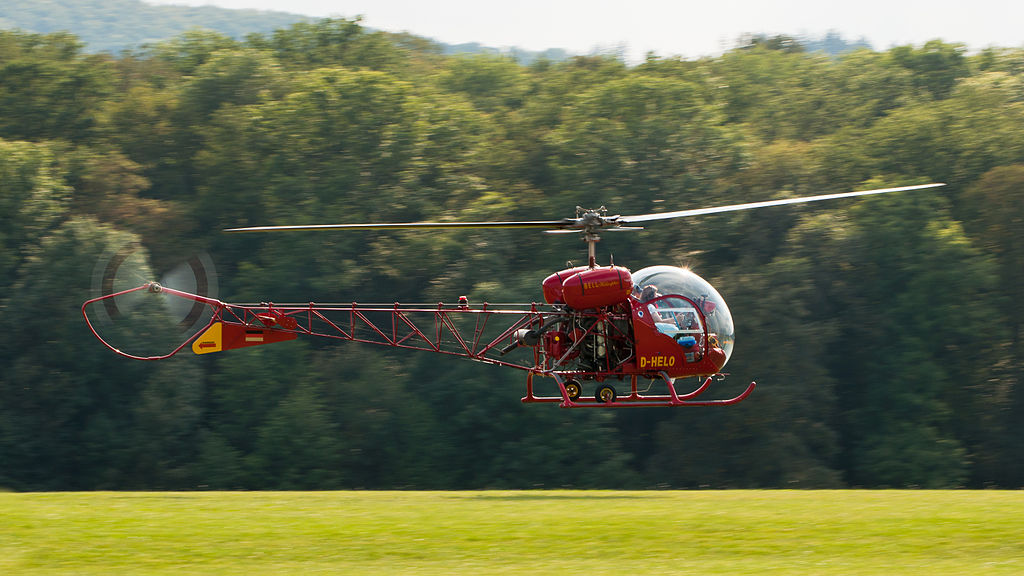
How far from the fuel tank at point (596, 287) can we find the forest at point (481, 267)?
17.3 m

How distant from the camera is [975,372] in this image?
120ft

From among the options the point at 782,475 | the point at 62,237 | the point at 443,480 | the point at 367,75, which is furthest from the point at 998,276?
the point at 62,237

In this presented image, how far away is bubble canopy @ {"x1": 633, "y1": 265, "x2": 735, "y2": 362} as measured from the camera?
1591cm

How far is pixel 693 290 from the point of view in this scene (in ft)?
52.3

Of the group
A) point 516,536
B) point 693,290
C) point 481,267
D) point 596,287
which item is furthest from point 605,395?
point 481,267

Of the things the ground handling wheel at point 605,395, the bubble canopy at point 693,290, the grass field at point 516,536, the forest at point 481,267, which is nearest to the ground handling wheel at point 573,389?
the ground handling wheel at point 605,395

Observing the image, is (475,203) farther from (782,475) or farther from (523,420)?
(782,475)

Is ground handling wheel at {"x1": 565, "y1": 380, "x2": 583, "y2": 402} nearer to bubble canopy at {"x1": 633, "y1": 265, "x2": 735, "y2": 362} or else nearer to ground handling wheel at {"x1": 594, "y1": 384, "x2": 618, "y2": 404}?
ground handling wheel at {"x1": 594, "y1": 384, "x2": 618, "y2": 404}

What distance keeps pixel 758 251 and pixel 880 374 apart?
5596 millimetres

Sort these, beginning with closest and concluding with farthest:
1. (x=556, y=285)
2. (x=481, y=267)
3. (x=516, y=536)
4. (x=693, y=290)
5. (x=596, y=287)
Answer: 1. (x=516, y=536)
2. (x=596, y=287)
3. (x=556, y=285)
4. (x=693, y=290)
5. (x=481, y=267)

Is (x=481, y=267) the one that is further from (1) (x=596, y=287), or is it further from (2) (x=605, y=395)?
(1) (x=596, y=287)

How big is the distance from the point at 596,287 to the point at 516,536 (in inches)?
175

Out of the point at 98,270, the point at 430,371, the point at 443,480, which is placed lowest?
the point at 443,480

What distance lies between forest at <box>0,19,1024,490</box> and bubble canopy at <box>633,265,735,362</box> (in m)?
16.9
